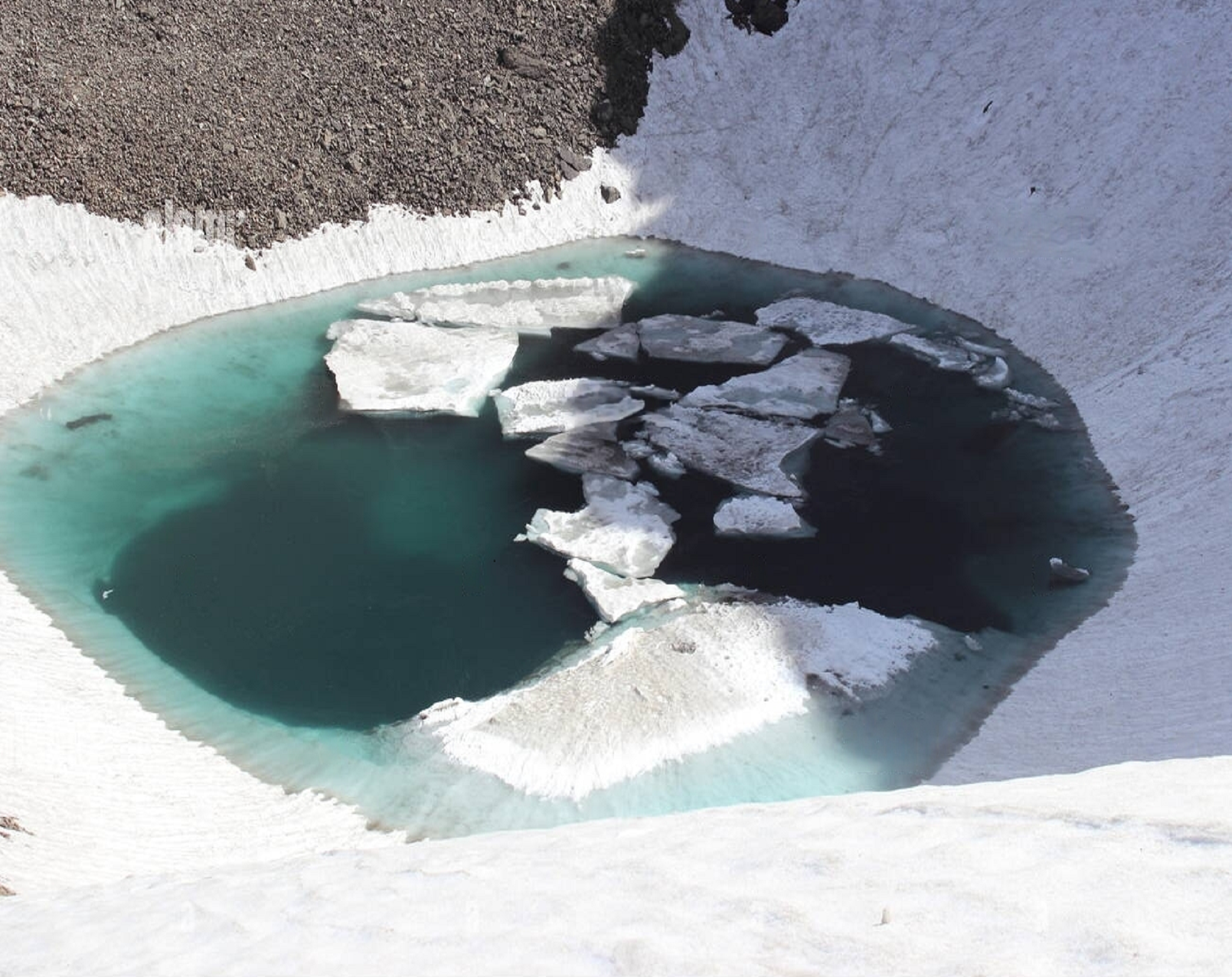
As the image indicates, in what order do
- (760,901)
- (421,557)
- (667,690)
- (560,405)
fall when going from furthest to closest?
(560,405) → (421,557) → (667,690) → (760,901)

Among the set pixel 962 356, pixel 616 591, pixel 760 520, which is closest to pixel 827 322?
pixel 962 356

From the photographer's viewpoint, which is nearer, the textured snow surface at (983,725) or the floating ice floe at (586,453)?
the textured snow surface at (983,725)

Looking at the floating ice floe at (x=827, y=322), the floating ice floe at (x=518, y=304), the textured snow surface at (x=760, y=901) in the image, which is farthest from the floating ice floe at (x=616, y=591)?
the floating ice floe at (x=827, y=322)

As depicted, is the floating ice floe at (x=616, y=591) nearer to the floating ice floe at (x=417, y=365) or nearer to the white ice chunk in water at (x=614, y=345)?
the floating ice floe at (x=417, y=365)

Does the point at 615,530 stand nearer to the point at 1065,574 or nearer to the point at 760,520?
the point at 760,520

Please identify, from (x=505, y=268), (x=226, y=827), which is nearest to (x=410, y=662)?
(x=226, y=827)

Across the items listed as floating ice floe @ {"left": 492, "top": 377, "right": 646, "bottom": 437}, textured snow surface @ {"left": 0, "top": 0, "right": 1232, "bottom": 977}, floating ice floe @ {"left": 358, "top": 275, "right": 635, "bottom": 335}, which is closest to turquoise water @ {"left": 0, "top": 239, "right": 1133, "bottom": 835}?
floating ice floe @ {"left": 492, "top": 377, "right": 646, "bottom": 437}
